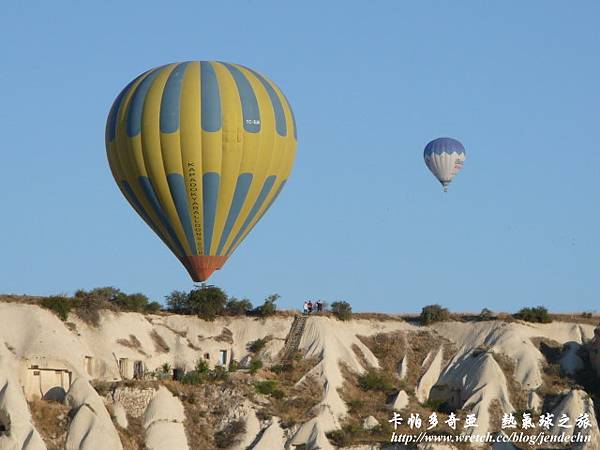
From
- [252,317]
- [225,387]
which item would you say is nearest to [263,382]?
[225,387]

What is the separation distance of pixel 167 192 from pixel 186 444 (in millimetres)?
11271

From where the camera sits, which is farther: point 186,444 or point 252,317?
point 252,317

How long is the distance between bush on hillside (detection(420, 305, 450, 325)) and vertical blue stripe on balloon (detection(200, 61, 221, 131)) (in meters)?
23.9

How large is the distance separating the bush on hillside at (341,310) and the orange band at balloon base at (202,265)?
55.6 ft

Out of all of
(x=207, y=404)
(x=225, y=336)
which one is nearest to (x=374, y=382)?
(x=225, y=336)

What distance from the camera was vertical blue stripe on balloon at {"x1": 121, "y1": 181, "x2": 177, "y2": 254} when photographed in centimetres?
7881

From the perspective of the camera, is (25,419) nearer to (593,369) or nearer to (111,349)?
(111,349)

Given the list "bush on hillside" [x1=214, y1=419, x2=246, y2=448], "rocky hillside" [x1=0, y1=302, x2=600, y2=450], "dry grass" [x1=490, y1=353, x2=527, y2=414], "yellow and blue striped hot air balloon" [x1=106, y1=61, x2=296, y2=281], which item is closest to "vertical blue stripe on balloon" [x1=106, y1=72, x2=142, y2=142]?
"yellow and blue striped hot air balloon" [x1=106, y1=61, x2=296, y2=281]

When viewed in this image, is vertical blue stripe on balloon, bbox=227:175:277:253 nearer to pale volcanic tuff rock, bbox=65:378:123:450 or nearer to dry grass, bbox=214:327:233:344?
pale volcanic tuff rock, bbox=65:378:123:450

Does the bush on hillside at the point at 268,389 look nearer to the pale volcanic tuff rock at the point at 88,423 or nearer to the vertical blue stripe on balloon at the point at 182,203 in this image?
the vertical blue stripe on balloon at the point at 182,203

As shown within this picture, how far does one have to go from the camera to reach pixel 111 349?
86500 mm

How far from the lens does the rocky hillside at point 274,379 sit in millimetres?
78500

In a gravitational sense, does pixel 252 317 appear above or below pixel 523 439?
above

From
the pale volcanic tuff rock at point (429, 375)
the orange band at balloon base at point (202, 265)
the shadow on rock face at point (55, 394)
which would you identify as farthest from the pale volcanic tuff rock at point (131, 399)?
the pale volcanic tuff rock at point (429, 375)
